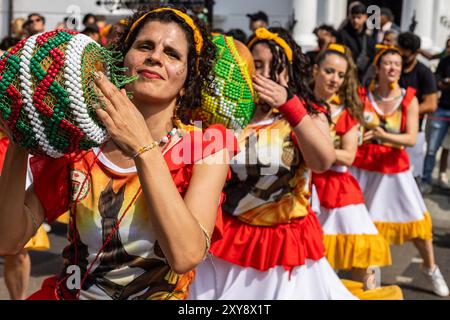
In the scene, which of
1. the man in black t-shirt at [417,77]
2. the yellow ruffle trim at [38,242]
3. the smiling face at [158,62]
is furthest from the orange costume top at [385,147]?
the smiling face at [158,62]

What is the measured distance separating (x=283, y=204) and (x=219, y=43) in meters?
1.12

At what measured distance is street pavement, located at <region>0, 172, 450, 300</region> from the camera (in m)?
5.83

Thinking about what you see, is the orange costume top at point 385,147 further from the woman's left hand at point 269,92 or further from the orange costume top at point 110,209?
the orange costume top at point 110,209

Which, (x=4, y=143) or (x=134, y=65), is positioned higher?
(x=134, y=65)

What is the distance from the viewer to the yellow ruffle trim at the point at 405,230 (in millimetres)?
5898

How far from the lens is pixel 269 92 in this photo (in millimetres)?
3275

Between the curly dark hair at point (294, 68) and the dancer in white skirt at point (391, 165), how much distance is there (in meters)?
1.90

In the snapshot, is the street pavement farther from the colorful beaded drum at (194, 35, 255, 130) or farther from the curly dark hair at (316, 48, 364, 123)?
the colorful beaded drum at (194, 35, 255, 130)

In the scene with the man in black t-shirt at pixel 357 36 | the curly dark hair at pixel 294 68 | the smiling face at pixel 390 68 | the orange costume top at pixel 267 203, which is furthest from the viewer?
the man in black t-shirt at pixel 357 36

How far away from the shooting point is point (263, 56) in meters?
3.93

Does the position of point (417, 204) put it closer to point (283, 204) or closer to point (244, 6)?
point (283, 204)

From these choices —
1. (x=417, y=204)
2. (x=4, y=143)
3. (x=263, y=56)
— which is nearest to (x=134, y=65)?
(x=263, y=56)

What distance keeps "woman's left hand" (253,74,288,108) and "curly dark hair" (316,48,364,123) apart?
1.88 m

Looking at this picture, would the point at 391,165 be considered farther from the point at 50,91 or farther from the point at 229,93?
the point at 50,91
